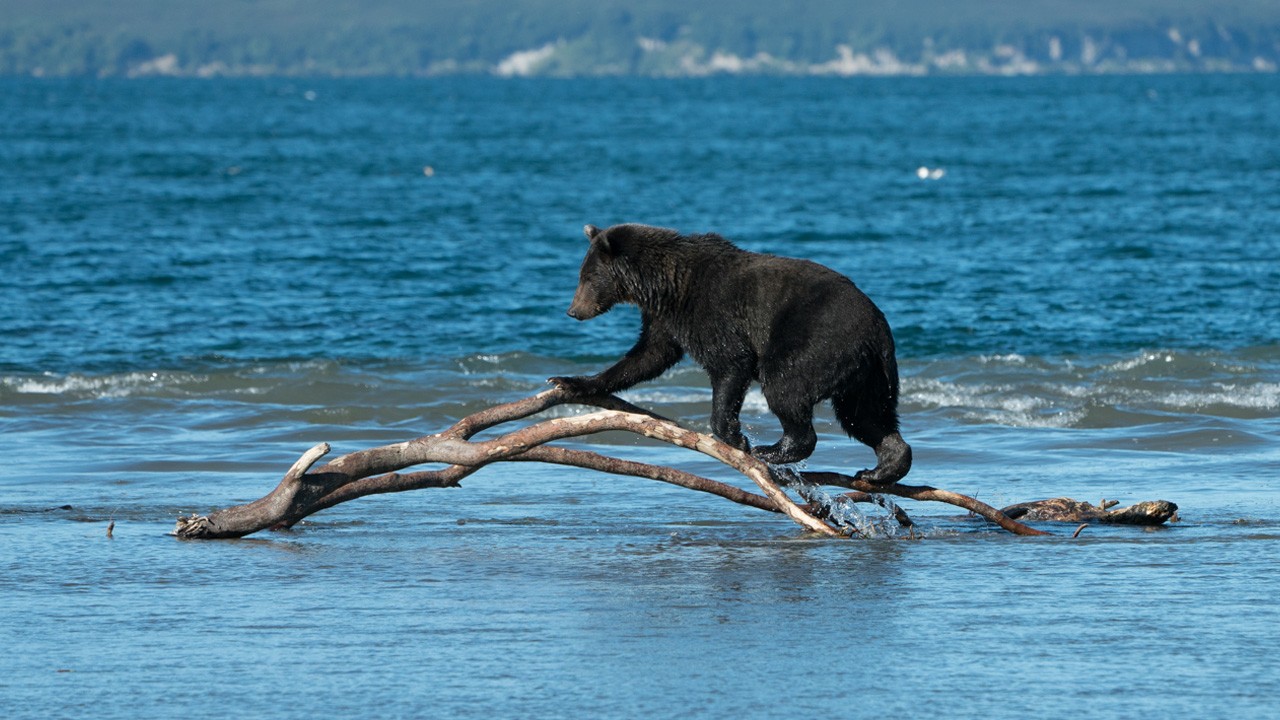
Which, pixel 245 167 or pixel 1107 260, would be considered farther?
pixel 245 167

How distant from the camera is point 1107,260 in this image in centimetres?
2419

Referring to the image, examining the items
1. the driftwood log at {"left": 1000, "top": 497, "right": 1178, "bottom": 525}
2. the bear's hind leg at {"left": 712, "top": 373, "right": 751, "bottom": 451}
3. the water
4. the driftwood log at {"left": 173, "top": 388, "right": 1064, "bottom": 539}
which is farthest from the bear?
the driftwood log at {"left": 1000, "top": 497, "right": 1178, "bottom": 525}

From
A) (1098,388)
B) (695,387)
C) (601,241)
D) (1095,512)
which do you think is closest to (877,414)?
(1095,512)

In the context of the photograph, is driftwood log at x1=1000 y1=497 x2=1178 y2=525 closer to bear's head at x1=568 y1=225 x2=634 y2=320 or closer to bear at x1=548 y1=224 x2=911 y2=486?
bear at x1=548 y1=224 x2=911 y2=486

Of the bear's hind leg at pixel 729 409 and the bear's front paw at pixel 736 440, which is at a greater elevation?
the bear's hind leg at pixel 729 409

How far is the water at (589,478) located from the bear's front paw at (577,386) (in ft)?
2.21

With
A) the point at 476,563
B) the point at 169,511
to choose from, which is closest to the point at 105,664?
the point at 476,563

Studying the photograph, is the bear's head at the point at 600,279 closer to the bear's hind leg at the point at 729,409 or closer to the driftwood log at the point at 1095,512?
the bear's hind leg at the point at 729,409

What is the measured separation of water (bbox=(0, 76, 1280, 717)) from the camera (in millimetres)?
5238

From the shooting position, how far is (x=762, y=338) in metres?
7.61

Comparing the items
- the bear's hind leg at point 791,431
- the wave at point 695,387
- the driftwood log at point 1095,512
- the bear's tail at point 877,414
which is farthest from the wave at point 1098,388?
the bear's hind leg at point 791,431

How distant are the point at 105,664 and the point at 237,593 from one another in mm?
1024

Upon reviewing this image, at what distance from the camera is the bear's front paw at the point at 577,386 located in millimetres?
7496

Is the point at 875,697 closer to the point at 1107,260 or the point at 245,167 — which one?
the point at 1107,260
